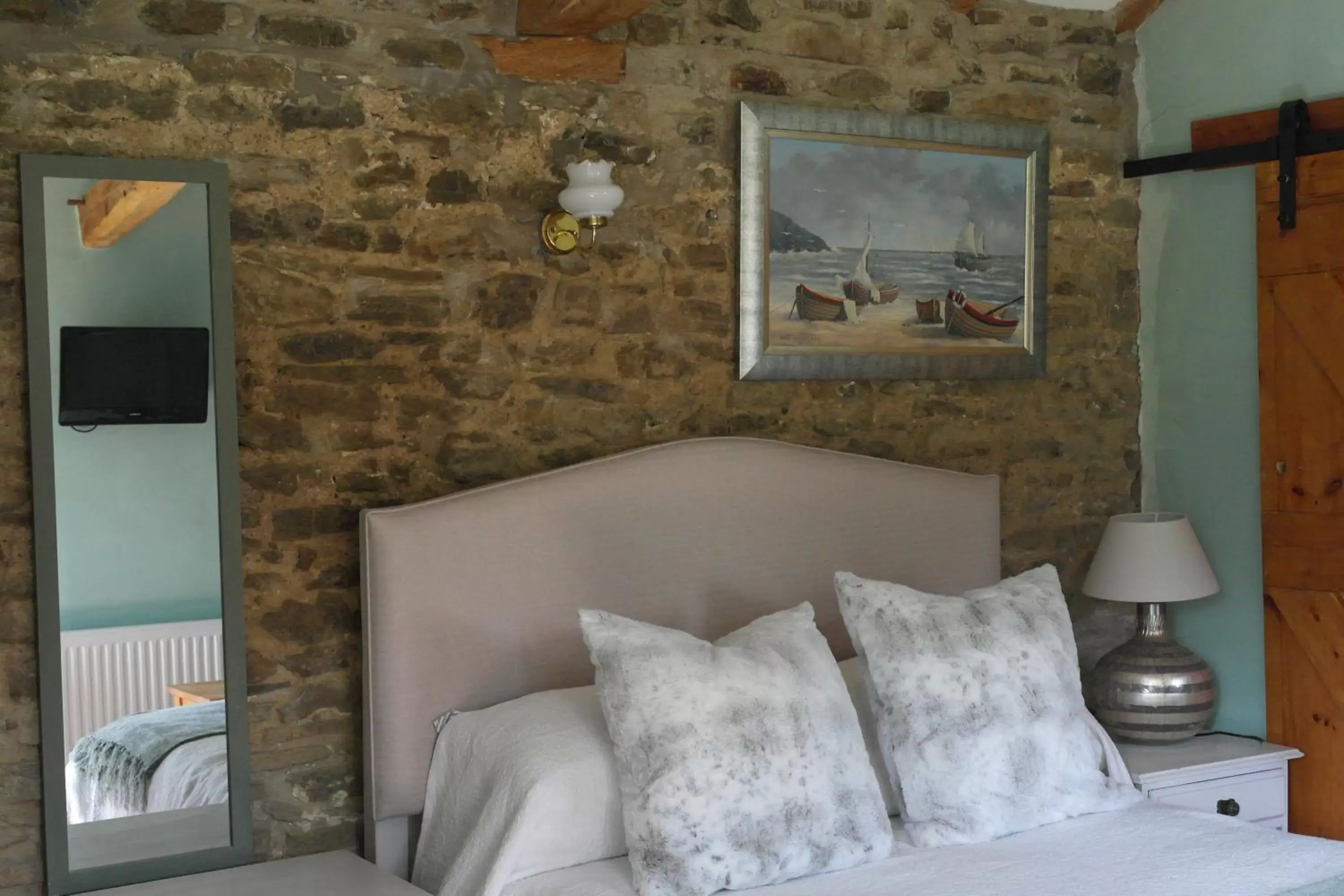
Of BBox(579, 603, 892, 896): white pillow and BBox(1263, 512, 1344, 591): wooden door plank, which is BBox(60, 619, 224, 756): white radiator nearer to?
BBox(579, 603, 892, 896): white pillow

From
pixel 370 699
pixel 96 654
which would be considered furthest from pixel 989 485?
pixel 96 654

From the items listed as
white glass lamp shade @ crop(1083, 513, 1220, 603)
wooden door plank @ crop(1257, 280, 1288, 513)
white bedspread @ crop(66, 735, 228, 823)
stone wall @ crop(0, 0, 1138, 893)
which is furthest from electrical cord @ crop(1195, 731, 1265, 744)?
white bedspread @ crop(66, 735, 228, 823)

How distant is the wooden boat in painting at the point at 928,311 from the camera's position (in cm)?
416

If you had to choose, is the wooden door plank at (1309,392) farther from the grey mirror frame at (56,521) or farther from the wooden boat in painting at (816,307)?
the grey mirror frame at (56,521)

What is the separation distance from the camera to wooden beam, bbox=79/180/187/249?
300 centimetres

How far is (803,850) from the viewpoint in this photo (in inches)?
111

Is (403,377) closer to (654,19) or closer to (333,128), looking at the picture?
(333,128)

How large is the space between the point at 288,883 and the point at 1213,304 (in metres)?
3.17

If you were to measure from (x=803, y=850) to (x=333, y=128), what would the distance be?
192 cm

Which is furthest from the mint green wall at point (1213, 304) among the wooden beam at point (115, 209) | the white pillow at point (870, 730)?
the wooden beam at point (115, 209)

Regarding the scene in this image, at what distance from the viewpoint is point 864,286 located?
4.06 meters

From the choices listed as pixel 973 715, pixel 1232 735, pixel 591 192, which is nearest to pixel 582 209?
pixel 591 192

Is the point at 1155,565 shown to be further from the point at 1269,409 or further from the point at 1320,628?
the point at 1269,409

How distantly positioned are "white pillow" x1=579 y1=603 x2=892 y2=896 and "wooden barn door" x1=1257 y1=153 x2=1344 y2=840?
1.78 metres
